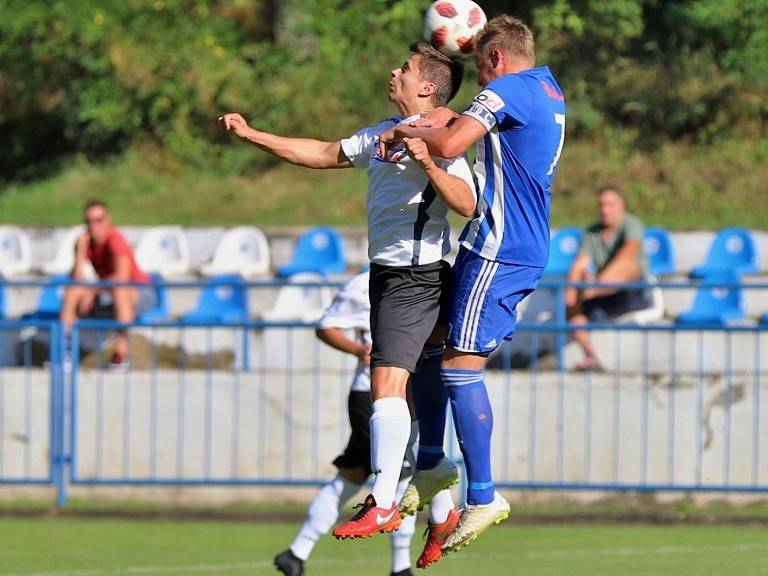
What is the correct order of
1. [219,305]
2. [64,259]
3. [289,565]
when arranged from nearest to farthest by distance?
1. [289,565]
2. [219,305]
3. [64,259]

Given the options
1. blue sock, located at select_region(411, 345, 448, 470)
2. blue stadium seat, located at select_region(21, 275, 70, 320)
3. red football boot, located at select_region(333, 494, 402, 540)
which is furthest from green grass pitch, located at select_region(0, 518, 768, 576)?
blue stadium seat, located at select_region(21, 275, 70, 320)

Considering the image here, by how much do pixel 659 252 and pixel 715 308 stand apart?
1.43 m

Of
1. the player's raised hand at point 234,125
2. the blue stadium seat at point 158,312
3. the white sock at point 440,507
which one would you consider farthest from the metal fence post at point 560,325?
the player's raised hand at point 234,125

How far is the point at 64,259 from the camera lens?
16938 millimetres

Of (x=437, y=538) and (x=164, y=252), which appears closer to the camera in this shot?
(x=437, y=538)

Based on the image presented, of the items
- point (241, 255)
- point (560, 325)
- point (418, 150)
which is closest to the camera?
point (418, 150)

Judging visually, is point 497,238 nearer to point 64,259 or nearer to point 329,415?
point 329,415

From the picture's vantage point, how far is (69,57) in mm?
23484

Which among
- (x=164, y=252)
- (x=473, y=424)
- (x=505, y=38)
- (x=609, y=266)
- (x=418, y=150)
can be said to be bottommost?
(x=473, y=424)

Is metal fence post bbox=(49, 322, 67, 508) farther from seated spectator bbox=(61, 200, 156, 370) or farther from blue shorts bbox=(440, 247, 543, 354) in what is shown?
blue shorts bbox=(440, 247, 543, 354)

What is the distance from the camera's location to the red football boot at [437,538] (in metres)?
7.13

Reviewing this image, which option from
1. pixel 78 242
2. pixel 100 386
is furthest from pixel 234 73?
pixel 100 386

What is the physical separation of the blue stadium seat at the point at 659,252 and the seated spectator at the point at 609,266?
1.18 meters

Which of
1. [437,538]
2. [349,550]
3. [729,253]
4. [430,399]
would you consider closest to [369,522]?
[437,538]
